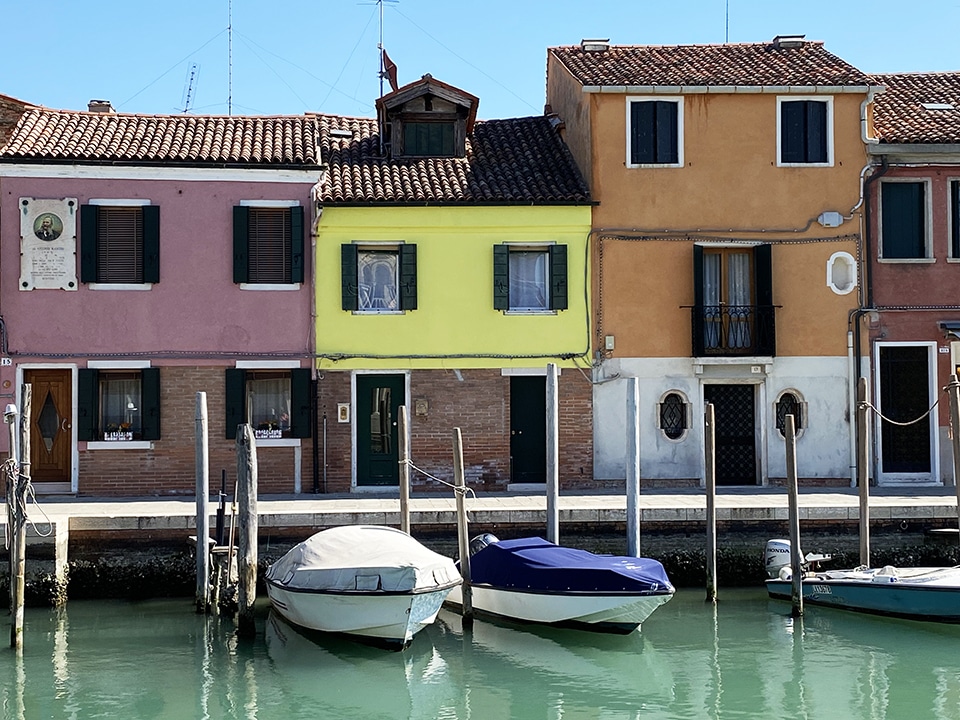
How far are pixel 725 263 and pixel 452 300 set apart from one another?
4.79 m

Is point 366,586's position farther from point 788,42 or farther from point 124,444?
point 788,42

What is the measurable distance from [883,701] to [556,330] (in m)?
9.46

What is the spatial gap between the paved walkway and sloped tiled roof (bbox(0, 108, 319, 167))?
542 centimetres

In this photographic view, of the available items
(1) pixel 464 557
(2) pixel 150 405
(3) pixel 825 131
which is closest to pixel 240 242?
(2) pixel 150 405

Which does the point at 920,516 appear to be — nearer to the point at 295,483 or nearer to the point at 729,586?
the point at 729,586

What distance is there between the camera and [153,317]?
19.6 metres

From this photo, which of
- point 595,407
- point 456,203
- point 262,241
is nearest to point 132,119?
point 262,241

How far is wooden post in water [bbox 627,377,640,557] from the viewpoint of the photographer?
622 inches

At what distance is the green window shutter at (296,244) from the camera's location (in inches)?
772

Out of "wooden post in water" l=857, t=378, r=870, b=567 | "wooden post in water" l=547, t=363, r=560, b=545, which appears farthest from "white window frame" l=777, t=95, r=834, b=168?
"wooden post in water" l=547, t=363, r=560, b=545

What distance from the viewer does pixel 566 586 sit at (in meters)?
14.1

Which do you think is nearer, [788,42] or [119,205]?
[119,205]

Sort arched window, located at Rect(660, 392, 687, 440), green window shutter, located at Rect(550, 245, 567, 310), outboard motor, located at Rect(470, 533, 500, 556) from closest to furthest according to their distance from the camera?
outboard motor, located at Rect(470, 533, 500, 556) → green window shutter, located at Rect(550, 245, 567, 310) → arched window, located at Rect(660, 392, 687, 440)

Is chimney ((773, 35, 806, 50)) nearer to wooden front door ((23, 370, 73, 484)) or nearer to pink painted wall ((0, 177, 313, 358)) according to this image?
pink painted wall ((0, 177, 313, 358))
